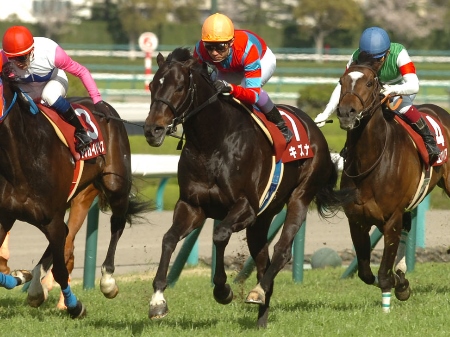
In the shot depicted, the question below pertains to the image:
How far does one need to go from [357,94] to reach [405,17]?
40.9m

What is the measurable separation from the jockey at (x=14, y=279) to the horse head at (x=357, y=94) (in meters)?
2.30

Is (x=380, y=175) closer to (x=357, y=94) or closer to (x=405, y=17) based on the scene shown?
(x=357, y=94)

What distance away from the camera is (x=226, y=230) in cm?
587

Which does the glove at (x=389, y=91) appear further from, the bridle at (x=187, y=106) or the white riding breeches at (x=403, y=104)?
the bridle at (x=187, y=106)

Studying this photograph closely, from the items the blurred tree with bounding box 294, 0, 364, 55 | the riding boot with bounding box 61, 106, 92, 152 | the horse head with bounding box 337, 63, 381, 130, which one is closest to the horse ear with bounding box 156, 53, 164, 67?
the riding boot with bounding box 61, 106, 92, 152

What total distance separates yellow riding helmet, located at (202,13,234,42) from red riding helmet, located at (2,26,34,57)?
3.44ft

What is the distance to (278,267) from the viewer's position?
20.8 ft

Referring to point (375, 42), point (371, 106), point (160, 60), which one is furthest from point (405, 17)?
point (160, 60)

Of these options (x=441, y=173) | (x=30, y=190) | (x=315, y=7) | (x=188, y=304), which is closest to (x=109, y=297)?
(x=188, y=304)

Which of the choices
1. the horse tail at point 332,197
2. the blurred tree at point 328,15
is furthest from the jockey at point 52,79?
the blurred tree at point 328,15

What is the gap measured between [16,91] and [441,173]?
3.40m

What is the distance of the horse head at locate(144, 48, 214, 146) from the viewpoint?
5.46m

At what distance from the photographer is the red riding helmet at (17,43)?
241 inches

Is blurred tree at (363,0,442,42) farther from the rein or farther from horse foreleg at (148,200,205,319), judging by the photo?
horse foreleg at (148,200,205,319)
